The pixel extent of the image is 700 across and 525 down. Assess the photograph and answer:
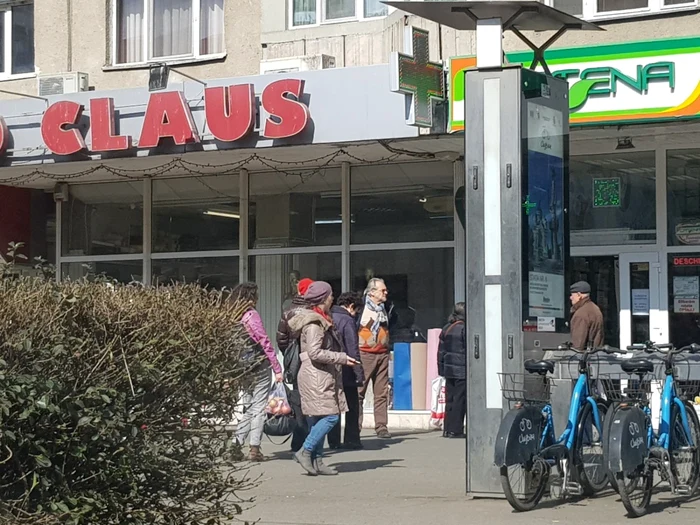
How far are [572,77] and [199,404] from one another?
8.01 m

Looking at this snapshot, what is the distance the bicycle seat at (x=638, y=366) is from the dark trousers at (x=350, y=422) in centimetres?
452

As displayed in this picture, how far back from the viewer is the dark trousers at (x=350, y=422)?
12.1 meters

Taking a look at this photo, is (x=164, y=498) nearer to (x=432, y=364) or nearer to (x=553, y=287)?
(x=553, y=287)

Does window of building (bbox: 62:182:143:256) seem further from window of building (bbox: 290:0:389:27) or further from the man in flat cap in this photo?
the man in flat cap

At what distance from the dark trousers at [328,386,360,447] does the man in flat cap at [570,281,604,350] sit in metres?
2.37

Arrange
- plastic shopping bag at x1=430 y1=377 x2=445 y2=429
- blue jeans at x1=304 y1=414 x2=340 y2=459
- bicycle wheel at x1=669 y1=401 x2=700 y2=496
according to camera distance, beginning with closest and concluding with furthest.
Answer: bicycle wheel at x1=669 y1=401 x2=700 y2=496 → blue jeans at x1=304 y1=414 x2=340 y2=459 → plastic shopping bag at x1=430 y1=377 x2=445 y2=429

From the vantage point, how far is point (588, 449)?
320 inches

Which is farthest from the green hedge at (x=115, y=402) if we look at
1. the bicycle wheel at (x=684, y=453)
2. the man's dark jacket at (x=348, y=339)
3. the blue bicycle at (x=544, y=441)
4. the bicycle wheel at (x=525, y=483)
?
the man's dark jacket at (x=348, y=339)

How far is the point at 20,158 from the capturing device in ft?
52.2

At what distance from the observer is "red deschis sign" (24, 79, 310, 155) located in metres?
14.0

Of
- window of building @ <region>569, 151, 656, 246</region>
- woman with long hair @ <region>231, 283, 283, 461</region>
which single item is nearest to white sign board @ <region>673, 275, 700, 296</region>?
window of building @ <region>569, 151, 656, 246</region>

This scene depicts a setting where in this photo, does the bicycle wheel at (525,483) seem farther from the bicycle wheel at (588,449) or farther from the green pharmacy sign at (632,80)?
the green pharmacy sign at (632,80)

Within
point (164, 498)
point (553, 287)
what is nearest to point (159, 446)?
point (164, 498)

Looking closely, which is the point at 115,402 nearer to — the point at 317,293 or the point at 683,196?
the point at 317,293
